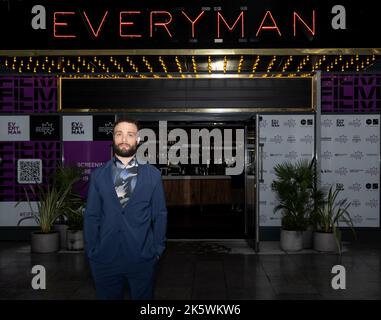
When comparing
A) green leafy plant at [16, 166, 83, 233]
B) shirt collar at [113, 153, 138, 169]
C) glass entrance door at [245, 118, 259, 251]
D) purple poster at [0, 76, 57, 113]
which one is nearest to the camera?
shirt collar at [113, 153, 138, 169]

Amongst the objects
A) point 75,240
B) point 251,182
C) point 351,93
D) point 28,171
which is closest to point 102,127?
point 28,171

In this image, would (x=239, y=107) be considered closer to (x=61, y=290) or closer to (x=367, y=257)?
(x=367, y=257)

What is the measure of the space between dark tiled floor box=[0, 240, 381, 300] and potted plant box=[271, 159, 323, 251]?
0.27 m

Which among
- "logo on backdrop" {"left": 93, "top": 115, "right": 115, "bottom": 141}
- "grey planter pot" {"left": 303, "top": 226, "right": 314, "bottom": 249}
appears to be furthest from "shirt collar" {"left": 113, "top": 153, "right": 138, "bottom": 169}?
"logo on backdrop" {"left": 93, "top": 115, "right": 115, "bottom": 141}

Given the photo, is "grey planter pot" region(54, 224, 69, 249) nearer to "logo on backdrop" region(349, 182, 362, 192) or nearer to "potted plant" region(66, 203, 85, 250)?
"potted plant" region(66, 203, 85, 250)

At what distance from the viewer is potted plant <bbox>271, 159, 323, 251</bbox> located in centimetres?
736

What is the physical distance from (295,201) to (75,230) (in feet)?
11.5

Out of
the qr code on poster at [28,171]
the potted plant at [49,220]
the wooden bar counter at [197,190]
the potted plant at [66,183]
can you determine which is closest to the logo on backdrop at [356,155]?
the wooden bar counter at [197,190]

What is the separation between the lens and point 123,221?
304 cm

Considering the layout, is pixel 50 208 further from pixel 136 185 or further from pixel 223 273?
pixel 136 185

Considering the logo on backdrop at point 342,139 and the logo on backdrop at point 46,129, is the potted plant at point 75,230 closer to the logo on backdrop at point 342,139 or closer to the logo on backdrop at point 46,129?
the logo on backdrop at point 46,129

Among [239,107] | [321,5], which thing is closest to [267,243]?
[239,107]

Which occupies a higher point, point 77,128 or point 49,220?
point 77,128

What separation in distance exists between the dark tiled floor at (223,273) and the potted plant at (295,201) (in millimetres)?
265
